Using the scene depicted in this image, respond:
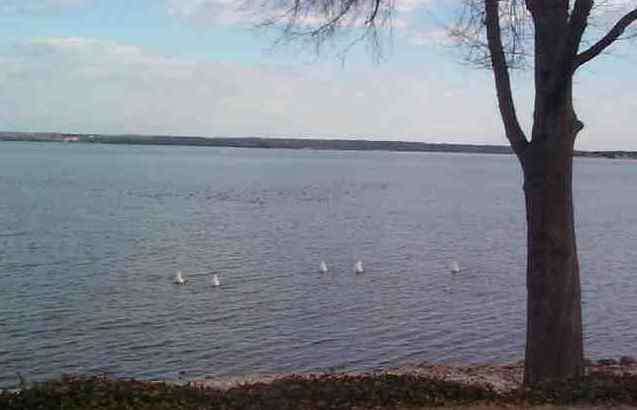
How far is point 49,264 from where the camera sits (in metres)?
26.2

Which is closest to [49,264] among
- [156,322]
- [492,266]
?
[156,322]

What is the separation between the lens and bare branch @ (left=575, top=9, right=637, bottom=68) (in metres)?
9.13

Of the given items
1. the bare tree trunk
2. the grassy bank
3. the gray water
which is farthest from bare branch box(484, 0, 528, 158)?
the gray water

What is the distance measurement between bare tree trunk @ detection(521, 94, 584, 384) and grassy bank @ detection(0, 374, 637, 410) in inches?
27.6

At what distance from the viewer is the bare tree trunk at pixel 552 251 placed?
32.0ft

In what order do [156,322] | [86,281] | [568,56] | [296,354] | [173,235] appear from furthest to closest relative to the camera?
[173,235] → [86,281] → [156,322] → [296,354] → [568,56]

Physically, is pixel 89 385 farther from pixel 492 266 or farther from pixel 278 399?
pixel 492 266

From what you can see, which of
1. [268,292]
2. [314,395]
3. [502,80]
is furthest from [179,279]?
[314,395]

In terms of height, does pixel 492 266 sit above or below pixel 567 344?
below

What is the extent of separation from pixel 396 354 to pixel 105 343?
562cm

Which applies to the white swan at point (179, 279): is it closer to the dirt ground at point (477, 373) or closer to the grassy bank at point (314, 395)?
the dirt ground at point (477, 373)

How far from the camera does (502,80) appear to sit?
1020 cm

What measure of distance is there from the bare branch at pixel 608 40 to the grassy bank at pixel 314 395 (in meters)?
3.50

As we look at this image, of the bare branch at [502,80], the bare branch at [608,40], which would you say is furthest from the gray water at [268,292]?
the bare branch at [608,40]
